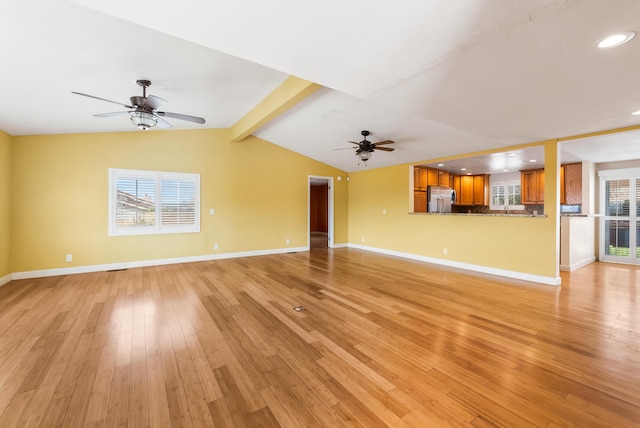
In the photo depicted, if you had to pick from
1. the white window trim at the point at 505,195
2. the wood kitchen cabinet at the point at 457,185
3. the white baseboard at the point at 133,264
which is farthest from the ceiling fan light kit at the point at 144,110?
the white window trim at the point at 505,195

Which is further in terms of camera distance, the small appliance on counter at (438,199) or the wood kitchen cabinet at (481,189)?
the wood kitchen cabinet at (481,189)

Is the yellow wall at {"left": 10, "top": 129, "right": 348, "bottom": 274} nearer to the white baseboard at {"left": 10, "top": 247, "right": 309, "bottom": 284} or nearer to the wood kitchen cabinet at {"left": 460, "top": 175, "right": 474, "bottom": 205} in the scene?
the white baseboard at {"left": 10, "top": 247, "right": 309, "bottom": 284}

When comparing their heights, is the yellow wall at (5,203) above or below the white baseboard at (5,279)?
above

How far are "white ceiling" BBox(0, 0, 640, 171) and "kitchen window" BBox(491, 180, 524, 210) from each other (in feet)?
13.7

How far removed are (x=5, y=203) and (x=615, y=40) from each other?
25.4 ft

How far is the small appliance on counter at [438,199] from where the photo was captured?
6.91 metres

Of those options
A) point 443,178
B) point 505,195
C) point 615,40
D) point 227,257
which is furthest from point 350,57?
point 505,195

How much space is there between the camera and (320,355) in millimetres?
2197

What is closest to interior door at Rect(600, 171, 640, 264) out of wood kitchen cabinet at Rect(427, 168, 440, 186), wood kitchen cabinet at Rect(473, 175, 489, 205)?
wood kitchen cabinet at Rect(473, 175, 489, 205)

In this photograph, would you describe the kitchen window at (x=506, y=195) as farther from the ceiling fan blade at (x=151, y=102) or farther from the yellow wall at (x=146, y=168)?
the ceiling fan blade at (x=151, y=102)

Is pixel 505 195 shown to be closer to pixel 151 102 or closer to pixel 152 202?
pixel 151 102

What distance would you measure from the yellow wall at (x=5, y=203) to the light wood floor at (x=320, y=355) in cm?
53

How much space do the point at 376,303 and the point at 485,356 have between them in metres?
1.36

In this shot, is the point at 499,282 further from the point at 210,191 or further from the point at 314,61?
the point at 210,191
